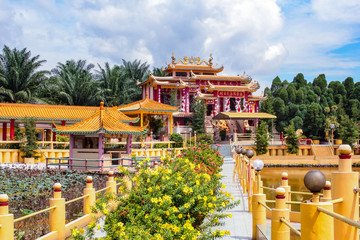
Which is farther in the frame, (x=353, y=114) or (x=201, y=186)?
(x=353, y=114)

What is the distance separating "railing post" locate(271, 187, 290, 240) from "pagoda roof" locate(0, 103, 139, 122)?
69.9 feet

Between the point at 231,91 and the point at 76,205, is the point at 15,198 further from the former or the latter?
the point at 231,91

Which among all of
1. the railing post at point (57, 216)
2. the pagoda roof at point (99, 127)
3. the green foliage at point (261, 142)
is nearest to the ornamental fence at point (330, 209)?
the railing post at point (57, 216)

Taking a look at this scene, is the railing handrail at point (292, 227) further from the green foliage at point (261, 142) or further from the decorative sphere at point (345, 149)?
the green foliage at point (261, 142)

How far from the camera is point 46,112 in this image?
86.7 feet

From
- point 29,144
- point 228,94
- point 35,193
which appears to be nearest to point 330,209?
point 35,193

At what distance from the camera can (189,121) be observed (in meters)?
40.9

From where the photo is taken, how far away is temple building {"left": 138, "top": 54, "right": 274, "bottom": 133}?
3994cm

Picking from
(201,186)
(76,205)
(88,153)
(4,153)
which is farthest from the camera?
(4,153)

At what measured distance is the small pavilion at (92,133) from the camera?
17328 millimetres

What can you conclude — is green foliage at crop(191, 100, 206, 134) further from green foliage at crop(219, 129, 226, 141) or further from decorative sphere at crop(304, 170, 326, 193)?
decorative sphere at crop(304, 170, 326, 193)

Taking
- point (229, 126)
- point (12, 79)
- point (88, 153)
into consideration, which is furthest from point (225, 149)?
point (12, 79)

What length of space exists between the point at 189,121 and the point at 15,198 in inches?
1217

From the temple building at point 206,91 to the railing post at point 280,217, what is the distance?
34046 mm
